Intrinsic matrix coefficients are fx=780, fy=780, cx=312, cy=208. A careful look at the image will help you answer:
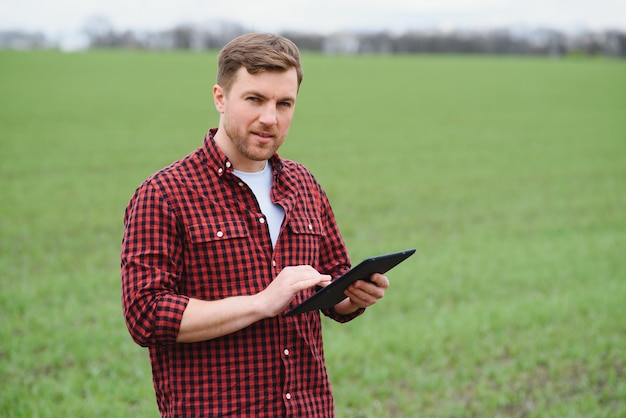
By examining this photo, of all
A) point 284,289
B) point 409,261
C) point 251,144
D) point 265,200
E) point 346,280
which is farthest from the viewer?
point 409,261

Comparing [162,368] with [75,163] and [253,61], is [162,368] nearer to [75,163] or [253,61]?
[253,61]

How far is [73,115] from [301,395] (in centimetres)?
2783

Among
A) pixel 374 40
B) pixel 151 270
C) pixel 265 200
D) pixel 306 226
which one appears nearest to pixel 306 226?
pixel 306 226

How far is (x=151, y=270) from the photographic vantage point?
2.20 m

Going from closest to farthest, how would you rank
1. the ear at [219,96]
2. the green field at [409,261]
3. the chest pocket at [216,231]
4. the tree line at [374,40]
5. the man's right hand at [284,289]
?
the man's right hand at [284,289] → the chest pocket at [216,231] → the ear at [219,96] → the green field at [409,261] → the tree line at [374,40]

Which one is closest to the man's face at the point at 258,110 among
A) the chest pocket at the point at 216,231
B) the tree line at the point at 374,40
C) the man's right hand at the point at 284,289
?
the chest pocket at the point at 216,231

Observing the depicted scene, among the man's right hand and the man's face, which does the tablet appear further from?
the man's face

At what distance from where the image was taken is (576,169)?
18219 millimetres

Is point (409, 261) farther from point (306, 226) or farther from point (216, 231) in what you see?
point (216, 231)

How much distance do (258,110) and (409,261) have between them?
721 cm

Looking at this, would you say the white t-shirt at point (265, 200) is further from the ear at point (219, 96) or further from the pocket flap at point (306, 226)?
the ear at point (219, 96)

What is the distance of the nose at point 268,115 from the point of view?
7.65ft

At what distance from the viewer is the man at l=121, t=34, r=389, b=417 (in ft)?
7.16

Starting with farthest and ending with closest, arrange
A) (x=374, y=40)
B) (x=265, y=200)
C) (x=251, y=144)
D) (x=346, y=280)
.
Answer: (x=374, y=40) → (x=265, y=200) → (x=251, y=144) → (x=346, y=280)
